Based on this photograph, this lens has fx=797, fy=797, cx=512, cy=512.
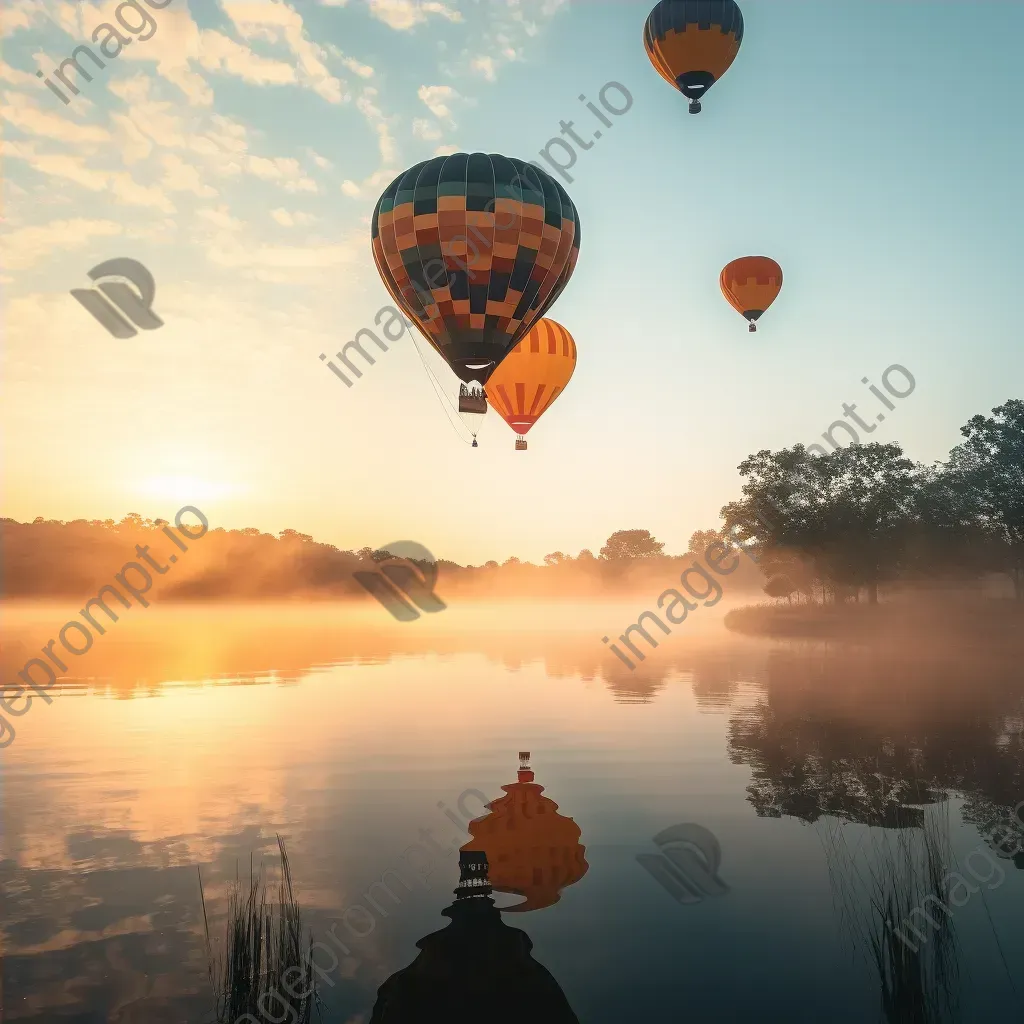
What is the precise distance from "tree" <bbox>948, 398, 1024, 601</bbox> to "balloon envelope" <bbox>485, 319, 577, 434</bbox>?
38.0m

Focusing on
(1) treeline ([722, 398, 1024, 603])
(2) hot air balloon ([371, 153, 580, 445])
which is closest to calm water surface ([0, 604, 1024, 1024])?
(2) hot air balloon ([371, 153, 580, 445])

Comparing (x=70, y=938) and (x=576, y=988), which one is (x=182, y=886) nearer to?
(x=70, y=938)

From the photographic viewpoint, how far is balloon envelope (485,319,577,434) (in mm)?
38875

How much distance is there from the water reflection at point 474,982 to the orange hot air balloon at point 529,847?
926 millimetres

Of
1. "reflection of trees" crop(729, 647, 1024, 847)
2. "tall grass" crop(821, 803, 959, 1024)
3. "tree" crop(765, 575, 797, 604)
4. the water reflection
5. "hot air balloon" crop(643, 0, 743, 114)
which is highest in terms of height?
"hot air balloon" crop(643, 0, 743, 114)

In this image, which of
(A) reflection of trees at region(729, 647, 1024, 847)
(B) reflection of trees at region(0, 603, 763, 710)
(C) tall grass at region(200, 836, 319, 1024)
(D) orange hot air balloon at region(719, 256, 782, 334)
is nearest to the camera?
(C) tall grass at region(200, 836, 319, 1024)

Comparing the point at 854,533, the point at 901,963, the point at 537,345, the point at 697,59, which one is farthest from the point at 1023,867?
the point at 854,533

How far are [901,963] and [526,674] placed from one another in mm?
29750

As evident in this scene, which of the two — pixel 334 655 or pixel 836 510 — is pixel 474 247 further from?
pixel 836 510

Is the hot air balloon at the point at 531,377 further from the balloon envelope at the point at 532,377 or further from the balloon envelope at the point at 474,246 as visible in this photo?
the balloon envelope at the point at 474,246

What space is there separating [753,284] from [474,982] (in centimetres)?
4362

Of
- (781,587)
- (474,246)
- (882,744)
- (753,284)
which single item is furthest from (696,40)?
(781,587)

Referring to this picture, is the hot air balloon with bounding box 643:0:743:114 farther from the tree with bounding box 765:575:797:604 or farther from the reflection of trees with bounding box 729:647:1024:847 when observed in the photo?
the tree with bounding box 765:575:797:604

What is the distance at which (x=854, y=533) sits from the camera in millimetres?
64312
